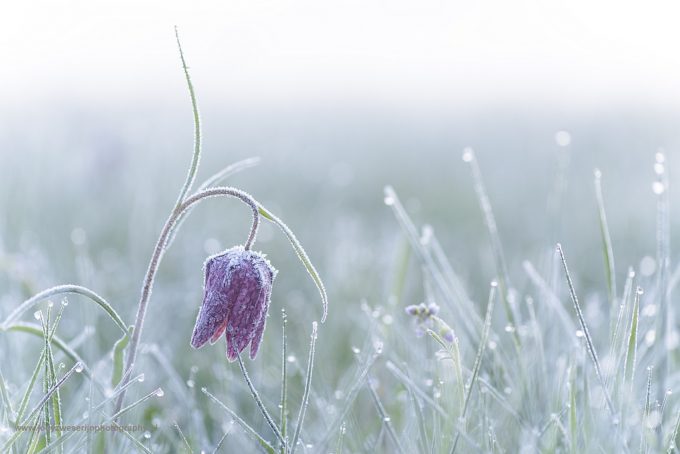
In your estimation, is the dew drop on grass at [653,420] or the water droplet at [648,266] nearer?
the dew drop on grass at [653,420]

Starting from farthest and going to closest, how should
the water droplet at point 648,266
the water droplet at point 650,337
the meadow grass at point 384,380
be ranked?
the water droplet at point 648,266 < the water droplet at point 650,337 < the meadow grass at point 384,380

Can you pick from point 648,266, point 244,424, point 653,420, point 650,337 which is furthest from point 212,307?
point 648,266

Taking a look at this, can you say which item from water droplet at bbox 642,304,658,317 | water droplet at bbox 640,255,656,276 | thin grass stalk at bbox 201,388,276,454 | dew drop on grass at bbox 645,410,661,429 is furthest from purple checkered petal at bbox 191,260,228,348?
water droplet at bbox 640,255,656,276

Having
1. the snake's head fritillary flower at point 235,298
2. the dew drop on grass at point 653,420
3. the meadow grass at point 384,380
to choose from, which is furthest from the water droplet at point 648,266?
the snake's head fritillary flower at point 235,298

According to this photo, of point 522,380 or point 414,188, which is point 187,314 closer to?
point 522,380

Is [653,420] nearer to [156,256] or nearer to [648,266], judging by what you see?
[156,256]

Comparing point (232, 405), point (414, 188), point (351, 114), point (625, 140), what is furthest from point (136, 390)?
point (351, 114)

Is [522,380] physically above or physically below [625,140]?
above

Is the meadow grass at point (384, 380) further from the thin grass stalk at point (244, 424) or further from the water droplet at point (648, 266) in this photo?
the water droplet at point (648, 266)

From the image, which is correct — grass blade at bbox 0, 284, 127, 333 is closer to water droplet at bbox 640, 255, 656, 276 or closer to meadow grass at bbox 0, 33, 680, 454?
meadow grass at bbox 0, 33, 680, 454
